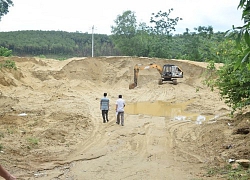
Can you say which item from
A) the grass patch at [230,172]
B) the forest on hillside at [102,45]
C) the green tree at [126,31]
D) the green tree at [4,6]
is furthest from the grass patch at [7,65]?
the grass patch at [230,172]

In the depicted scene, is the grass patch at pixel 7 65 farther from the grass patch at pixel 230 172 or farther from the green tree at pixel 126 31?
the grass patch at pixel 230 172

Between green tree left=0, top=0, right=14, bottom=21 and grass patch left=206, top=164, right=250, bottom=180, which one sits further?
green tree left=0, top=0, right=14, bottom=21

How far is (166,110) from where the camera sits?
834 inches

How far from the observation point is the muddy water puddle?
18.2 meters

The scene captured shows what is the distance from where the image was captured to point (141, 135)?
12.9m

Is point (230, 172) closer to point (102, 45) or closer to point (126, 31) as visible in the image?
point (126, 31)

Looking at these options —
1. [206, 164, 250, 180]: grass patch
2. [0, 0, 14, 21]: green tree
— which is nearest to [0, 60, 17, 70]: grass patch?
[0, 0, 14, 21]: green tree

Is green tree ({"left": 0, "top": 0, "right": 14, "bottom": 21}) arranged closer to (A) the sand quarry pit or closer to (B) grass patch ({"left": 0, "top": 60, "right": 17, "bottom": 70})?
(B) grass patch ({"left": 0, "top": 60, "right": 17, "bottom": 70})

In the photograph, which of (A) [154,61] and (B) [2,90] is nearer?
(B) [2,90]

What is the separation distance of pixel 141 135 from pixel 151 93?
16.3 meters

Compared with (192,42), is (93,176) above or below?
below

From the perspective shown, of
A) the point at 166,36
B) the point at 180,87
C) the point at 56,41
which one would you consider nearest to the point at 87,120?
the point at 180,87

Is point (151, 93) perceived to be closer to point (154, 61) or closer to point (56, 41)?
point (154, 61)

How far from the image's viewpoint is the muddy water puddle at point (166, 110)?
59.9 feet
